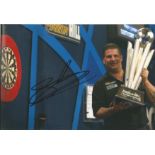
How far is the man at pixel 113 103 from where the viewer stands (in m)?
2.98

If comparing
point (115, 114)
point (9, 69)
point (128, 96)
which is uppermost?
point (9, 69)

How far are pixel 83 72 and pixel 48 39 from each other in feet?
0.95

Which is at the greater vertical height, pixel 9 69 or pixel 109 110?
pixel 9 69

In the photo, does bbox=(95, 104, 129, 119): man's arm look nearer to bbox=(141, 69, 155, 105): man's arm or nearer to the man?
the man

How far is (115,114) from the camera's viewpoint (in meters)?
2.98

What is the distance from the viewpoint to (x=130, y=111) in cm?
298

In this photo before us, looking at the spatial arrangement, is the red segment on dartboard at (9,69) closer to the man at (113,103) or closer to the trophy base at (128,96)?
the man at (113,103)
